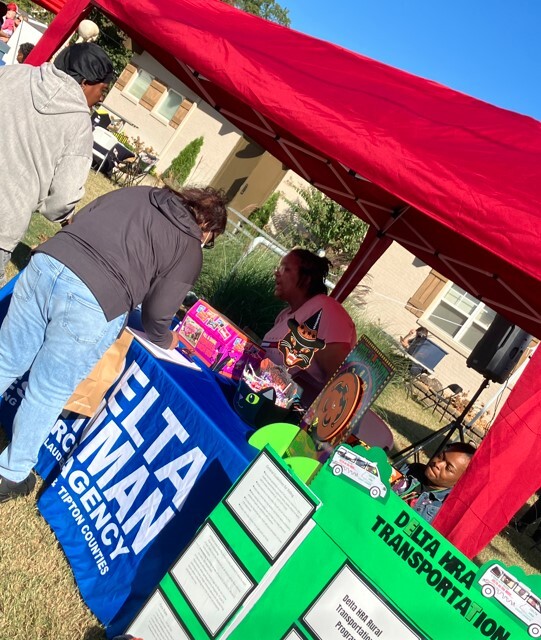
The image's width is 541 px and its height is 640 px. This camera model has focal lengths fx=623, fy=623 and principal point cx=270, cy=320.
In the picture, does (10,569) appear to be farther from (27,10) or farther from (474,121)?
(27,10)

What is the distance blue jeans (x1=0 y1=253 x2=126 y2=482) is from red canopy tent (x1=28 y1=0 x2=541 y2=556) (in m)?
1.29

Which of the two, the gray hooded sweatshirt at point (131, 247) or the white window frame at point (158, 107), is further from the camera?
the white window frame at point (158, 107)

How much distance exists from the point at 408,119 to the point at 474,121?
60cm

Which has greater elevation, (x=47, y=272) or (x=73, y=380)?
(x=47, y=272)

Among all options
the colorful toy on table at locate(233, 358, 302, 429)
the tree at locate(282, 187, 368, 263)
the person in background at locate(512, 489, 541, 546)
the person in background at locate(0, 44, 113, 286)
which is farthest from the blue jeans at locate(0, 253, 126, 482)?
the tree at locate(282, 187, 368, 263)

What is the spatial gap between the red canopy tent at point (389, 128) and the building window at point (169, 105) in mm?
17267

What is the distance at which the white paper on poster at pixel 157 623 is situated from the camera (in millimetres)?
2193

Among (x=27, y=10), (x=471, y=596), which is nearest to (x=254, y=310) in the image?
(x=471, y=596)

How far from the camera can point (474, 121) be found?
330 cm

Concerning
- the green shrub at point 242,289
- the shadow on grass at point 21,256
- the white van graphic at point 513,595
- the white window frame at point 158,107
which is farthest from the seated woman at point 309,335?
the white window frame at point 158,107

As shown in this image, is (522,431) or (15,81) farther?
(15,81)

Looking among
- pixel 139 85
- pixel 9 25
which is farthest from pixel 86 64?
pixel 139 85

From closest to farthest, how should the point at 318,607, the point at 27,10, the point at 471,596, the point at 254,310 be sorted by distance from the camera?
the point at 471,596, the point at 318,607, the point at 254,310, the point at 27,10

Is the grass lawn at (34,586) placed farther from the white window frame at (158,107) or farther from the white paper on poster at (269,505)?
the white window frame at (158,107)
